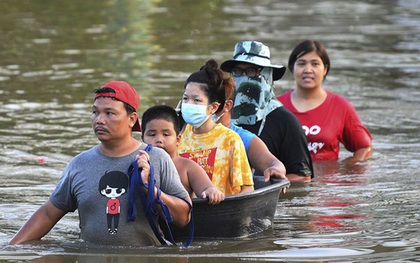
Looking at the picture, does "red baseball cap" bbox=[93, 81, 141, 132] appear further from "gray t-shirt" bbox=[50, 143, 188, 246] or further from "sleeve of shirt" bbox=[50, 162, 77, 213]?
"sleeve of shirt" bbox=[50, 162, 77, 213]

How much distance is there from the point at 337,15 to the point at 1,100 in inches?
638

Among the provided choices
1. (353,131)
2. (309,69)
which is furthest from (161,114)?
(353,131)

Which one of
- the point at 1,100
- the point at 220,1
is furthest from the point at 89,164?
the point at 220,1

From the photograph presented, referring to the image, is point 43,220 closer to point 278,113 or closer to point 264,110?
point 264,110

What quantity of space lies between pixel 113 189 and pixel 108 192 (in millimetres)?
41

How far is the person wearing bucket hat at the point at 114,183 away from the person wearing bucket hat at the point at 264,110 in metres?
2.88

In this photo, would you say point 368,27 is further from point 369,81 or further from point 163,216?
point 163,216

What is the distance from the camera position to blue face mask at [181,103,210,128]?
8703mm

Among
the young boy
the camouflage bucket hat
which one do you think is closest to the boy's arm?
the young boy

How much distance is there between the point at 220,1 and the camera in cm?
3566

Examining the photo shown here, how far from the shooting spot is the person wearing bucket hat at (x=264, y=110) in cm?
1060

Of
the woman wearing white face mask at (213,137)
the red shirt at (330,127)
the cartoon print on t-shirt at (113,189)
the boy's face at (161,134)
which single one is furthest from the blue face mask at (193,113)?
the red shirt at (330,127)

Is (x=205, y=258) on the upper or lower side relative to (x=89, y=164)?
lower

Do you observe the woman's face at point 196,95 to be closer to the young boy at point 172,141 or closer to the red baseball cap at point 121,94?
the young boy at point 172,141
